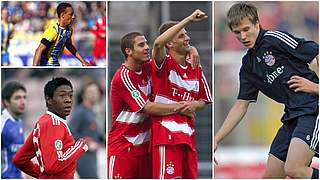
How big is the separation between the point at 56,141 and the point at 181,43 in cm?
108

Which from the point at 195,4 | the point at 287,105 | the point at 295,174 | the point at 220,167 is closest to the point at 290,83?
the point at 287,105

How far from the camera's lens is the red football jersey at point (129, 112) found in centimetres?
616

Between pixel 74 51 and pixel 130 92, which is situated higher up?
pixel 74 51

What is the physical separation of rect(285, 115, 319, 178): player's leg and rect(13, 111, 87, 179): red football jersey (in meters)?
1.34

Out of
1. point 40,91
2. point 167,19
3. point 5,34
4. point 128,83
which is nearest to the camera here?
point 128,83

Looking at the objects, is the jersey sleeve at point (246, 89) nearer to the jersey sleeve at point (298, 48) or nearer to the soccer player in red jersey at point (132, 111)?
the jersey sleeve at point (298, 48)

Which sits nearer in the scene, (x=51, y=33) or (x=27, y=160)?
(x=27, y=160)

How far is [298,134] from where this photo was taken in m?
5.85

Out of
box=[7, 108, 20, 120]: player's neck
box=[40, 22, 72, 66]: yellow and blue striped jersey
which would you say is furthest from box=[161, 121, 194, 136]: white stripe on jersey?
box=[7, 108, 20, 120]: player's neck

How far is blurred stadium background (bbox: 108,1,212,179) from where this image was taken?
24.6 feet

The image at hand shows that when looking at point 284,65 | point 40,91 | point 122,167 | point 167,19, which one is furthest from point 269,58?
point 40,91

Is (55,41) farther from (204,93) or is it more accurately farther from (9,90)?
(9,90)

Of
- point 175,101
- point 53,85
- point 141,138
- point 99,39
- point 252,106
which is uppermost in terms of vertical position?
point 99,39

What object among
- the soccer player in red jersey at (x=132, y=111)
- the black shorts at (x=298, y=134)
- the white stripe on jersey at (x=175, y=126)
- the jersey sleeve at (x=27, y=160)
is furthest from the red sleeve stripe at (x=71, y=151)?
the black shorts at (x=298, y=134)
